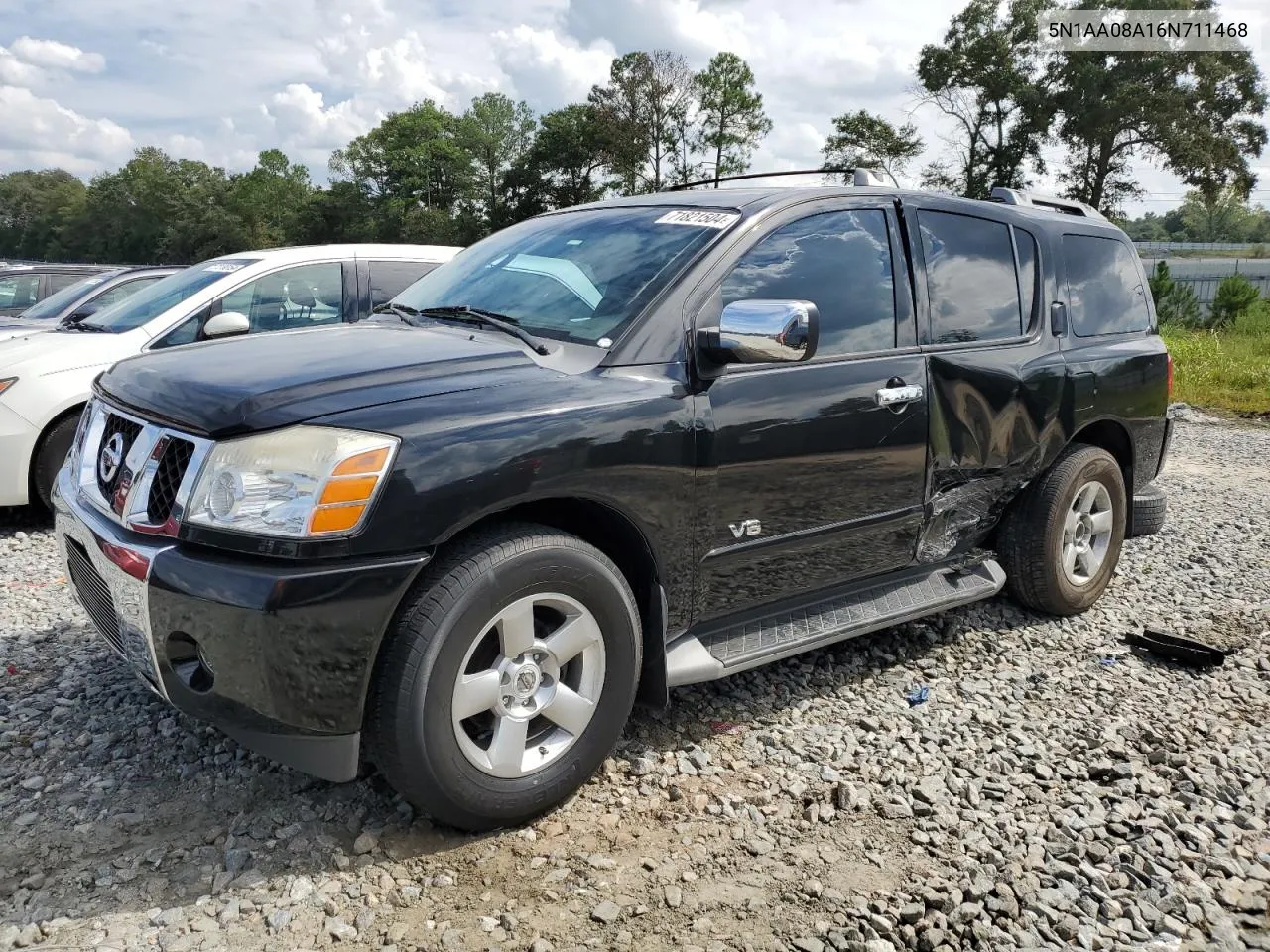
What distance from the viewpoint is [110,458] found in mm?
2836

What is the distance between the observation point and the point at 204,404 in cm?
253

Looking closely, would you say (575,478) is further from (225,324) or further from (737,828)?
(225,324)

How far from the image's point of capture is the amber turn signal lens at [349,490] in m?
2.35

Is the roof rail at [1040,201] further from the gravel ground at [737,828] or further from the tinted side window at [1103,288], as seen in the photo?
the gravel ground at [737,828]

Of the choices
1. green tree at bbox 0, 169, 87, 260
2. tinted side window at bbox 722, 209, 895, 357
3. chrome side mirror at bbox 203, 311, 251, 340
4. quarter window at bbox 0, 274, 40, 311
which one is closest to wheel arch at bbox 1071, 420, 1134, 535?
tinted side window at bbox 722, 209, 895, 357

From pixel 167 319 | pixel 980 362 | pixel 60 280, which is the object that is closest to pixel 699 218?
pixel 980 362

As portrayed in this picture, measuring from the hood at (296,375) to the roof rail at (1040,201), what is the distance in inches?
112

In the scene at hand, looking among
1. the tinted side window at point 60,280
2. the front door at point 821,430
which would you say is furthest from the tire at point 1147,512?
the tinted side window at point 60,280

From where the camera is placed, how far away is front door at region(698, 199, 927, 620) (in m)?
3.12

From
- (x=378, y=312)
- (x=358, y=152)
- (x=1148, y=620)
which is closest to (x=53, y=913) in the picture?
(x=378, y=312)

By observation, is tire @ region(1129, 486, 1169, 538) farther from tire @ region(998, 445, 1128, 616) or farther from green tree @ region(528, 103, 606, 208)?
green tree @ region(528, 103, 606, 208)

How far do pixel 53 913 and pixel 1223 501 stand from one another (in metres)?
7.77

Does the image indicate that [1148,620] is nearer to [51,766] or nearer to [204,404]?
[204,404]

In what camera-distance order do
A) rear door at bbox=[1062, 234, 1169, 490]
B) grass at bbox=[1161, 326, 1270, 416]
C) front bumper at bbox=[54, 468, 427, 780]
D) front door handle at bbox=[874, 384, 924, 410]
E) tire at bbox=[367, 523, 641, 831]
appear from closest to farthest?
front bumper at bbox=[54, 468, 427, 780], tire at bbox=[367, 523, 641, 831], front door handle at bbox=[874, 384, 924, 410], rear door at bbox=[1062, 234, 1169, 490], grass at bbox=[1161, 326, 1270, 416]
